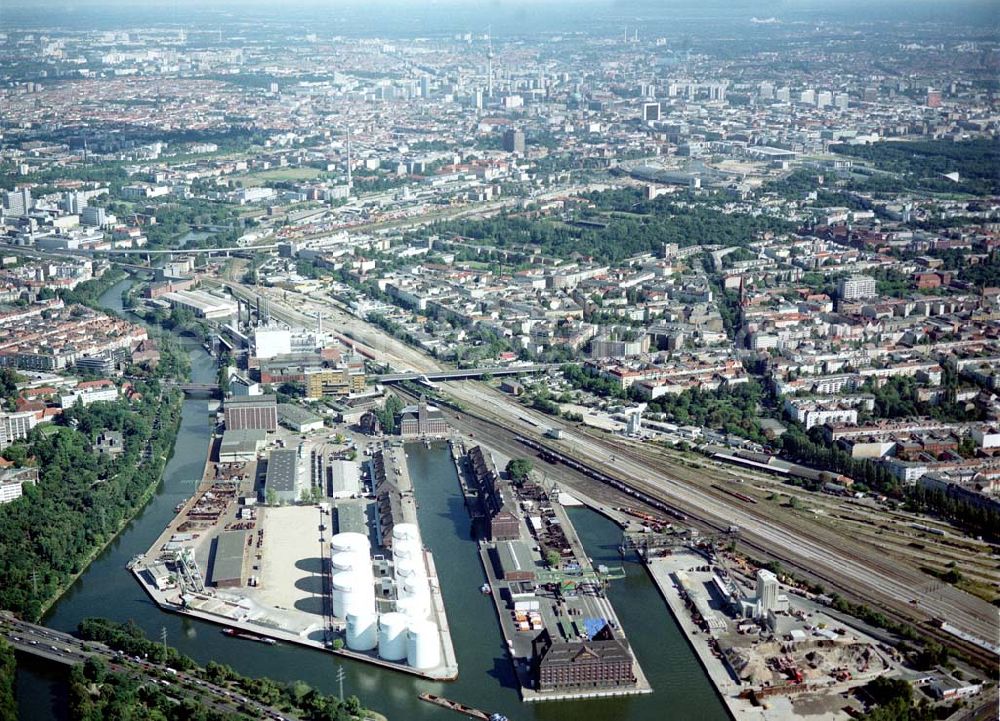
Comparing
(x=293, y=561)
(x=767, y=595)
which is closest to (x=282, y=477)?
(x=293, y=561)

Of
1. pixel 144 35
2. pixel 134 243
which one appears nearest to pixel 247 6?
pixel 144 35

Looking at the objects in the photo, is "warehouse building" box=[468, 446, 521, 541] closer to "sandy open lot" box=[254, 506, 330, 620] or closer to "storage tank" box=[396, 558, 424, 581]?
"storage tank" box=[396, 558, 424, 581]

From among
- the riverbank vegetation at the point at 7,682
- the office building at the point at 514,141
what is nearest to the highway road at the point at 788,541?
the riverbank vegetation at the point at 7,682

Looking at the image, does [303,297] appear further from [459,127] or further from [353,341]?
[459,127]

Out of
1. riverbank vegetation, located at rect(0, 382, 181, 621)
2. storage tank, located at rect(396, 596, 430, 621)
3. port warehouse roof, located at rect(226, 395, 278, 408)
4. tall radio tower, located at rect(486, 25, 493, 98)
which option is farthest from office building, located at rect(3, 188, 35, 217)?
tall radio tower, located at rect(486, 25, 493, 98)

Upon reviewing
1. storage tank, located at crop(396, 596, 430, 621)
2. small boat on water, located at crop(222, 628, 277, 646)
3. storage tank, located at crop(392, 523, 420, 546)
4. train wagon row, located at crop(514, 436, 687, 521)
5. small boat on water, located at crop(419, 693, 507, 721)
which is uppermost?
storage tank, located at crop(392, 523, 420, 546)

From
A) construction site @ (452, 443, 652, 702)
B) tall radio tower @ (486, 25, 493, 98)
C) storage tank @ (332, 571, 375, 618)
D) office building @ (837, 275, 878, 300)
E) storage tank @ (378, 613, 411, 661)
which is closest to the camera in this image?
construction site @ (452, 443, 652, 702)

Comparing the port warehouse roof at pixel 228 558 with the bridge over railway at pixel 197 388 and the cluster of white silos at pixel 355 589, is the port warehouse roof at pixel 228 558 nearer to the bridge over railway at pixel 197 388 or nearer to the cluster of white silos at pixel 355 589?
the cluster of white silos at pixel 355 589
